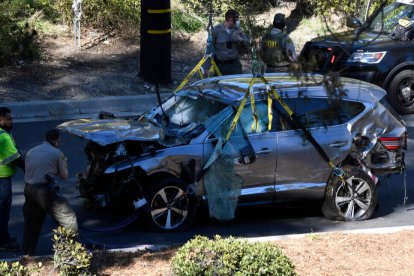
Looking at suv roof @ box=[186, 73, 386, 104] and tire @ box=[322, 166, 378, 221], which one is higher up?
suv roof @ box=[186, 73, 386, 104]

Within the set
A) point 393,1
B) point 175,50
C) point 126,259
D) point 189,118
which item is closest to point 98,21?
point 175,50

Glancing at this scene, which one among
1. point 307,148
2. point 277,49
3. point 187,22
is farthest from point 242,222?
point 187,22

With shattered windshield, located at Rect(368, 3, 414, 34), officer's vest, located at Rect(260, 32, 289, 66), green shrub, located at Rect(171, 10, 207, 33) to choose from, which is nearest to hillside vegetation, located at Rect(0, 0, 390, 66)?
green shrub, located at Rect(171, 10, 207, 33)

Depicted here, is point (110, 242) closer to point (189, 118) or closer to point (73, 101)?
point (189, 118)

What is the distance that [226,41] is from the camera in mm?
13453

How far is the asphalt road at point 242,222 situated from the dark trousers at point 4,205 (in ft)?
0.66

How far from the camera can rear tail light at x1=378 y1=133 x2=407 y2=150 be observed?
33.5ft

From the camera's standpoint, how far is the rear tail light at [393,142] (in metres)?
10.2

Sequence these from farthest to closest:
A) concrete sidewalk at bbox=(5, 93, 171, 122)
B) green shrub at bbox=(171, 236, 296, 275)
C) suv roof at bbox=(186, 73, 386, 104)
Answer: concrete sidewalk at bbox=(5, 93, 171, 122)
suv roof at bbox=(186, 73, 386, 104)
green shrub at bbox=(171, 236, 296, 275)

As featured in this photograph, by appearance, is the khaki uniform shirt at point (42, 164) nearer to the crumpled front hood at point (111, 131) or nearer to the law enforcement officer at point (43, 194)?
the law enforcement officer at point (43, 194)

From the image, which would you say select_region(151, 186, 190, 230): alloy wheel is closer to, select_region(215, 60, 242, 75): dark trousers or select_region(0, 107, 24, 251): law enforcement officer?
select_region(0, 107, 24, 251): law enforcement officer

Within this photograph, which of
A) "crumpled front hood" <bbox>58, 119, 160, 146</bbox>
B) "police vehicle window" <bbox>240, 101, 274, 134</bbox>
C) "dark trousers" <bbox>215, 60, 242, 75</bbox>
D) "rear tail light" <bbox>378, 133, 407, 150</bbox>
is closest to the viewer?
"crumpled front hood" <bbox>58, 119, 160, 146</bbox>

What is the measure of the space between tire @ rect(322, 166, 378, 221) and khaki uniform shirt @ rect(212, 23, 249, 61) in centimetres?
414

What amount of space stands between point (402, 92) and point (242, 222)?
6822 mm
